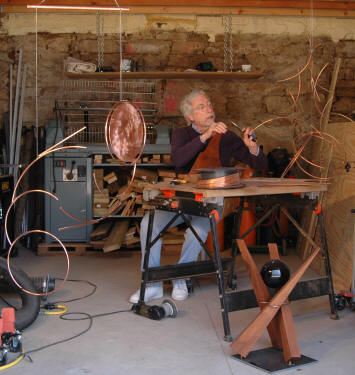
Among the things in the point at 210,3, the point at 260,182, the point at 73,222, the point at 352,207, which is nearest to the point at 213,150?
the point at 260,182

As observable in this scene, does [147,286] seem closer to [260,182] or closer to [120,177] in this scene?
[260,182]

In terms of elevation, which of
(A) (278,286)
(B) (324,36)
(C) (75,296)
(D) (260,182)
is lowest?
(C) (75,296)

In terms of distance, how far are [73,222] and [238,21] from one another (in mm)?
2943

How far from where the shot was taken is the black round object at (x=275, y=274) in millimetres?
2852

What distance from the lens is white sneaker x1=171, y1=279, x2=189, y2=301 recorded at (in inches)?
151

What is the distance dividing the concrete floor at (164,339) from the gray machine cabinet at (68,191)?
1.34 meters

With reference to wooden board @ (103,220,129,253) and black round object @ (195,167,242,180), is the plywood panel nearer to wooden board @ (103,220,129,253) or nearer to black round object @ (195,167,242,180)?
black round object @ (195,167,242,180)

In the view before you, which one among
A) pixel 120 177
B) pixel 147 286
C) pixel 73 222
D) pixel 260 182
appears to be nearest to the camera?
pixel 260 182

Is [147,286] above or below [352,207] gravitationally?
below

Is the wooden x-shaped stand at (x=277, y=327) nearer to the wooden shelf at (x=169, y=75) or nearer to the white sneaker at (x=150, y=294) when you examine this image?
the white sneaker at (x=150, y=294)

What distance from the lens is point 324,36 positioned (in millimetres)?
6215

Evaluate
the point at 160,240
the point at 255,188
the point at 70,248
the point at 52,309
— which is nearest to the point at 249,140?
the point at 255,188

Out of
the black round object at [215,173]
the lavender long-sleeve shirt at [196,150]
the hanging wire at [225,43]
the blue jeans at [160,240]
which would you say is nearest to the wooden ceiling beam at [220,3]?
the hanging wire at [225,43]

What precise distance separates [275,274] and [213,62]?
150 inches
